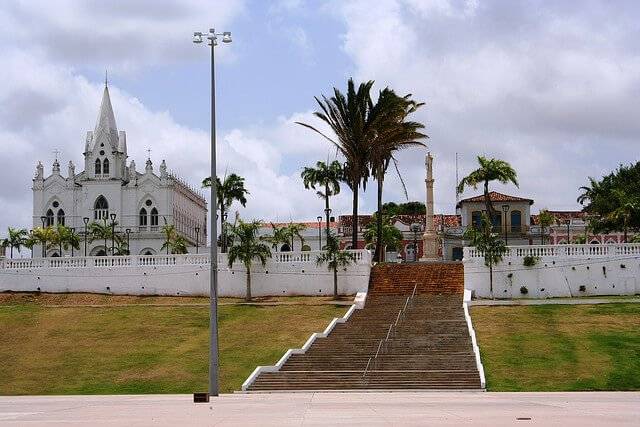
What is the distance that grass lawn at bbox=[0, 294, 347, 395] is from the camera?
39344 mm

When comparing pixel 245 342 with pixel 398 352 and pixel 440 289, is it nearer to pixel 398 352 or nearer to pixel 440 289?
pixel 398 352

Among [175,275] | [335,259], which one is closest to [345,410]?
[335,259]

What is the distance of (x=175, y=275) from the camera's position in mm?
62344

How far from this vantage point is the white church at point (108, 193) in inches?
4245

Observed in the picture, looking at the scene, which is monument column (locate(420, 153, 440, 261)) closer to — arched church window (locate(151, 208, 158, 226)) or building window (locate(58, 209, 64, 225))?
arched church window (locate(151, 208, 158, 226))

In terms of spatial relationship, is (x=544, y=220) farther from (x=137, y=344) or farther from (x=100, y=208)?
(x=137, y=344)

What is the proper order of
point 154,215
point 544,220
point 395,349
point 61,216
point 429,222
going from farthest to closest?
point 61,216 → point 154,215 → point 544,220 → point 429,222 → point 395,349

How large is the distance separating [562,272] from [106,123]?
65692 mm

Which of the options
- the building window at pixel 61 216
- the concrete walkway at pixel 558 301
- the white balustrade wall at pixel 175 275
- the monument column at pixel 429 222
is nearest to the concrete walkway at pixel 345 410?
the concrete walkway at pixel 558 301

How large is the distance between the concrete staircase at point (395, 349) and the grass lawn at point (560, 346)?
3.67ft

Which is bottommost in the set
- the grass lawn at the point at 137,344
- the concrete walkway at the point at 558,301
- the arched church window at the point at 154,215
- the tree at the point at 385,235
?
the grass lawn at the point at 137,344

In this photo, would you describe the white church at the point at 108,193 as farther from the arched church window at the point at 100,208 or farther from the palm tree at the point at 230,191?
the palm tree at the point at 230,191

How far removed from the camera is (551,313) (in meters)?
49.8

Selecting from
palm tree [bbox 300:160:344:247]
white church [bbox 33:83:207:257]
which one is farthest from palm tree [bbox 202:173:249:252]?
white church [bbox 33:83:207:257]
